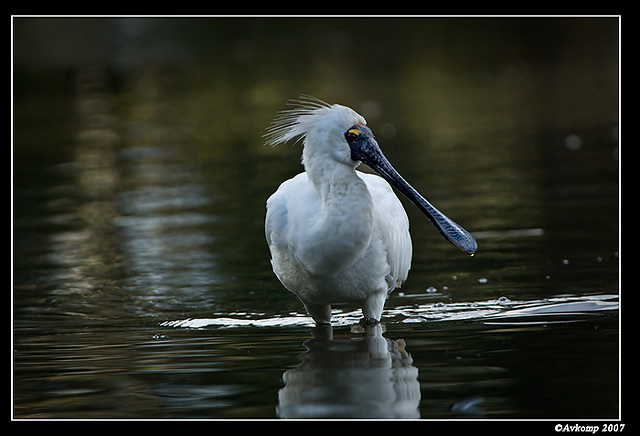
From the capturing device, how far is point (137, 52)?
106 feet

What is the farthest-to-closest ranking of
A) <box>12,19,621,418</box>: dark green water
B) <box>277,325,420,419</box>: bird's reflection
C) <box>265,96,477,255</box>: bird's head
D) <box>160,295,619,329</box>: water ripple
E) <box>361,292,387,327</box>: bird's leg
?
<box>160,295,619,329</box>: water ripple
<box>361,292,387,327</box>: bird's leg
<box>265,96,477,255</box>: bird's head
<box>12,19,621,418</box>: dark green water
<box>277,325,420,419</box>: bird's reflection

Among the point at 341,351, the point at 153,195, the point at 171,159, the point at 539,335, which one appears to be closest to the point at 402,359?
the point at 341,351

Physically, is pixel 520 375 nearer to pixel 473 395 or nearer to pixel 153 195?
pixel 473 395

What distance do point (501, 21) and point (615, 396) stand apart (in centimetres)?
2771

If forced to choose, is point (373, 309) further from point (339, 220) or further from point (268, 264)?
point (268, 264)

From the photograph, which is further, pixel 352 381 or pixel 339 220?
pixel 339 220

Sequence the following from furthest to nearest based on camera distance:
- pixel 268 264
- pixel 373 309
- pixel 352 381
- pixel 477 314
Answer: pixel 268 264
pixel 477 314
pixel 373 309
pixel 352 381

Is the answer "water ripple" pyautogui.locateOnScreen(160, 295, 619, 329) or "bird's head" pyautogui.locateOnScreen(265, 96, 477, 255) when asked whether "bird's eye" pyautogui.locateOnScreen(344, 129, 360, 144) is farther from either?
"water ripple" pyautogui.locateOnScreen(160, 295, 619, 329)

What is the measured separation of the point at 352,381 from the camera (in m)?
6.00

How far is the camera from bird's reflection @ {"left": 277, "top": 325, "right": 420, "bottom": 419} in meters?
5.44

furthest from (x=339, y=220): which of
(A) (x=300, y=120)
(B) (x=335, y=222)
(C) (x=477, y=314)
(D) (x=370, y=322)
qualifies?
(C) (x=477, y=314)

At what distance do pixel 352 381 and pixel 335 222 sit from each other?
3.54 feet

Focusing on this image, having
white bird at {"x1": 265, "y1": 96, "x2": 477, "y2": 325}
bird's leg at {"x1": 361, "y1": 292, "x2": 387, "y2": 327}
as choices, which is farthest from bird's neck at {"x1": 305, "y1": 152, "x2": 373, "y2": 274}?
bird's leg at {"x1": 361, "y1": 292, "x2": 387, "y2": 327}

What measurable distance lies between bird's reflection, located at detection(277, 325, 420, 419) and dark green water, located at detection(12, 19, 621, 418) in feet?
0.07
